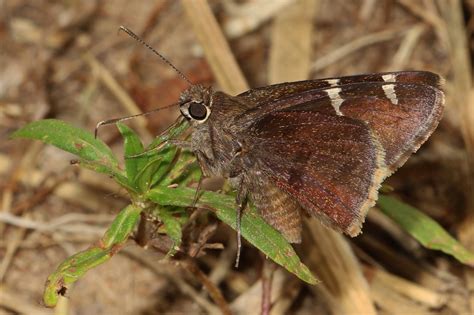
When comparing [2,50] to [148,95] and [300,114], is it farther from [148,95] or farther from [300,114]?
[300,114]

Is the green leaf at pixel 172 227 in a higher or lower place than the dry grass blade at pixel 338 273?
higher

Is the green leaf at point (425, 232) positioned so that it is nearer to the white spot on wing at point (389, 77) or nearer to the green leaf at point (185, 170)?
the white spot on wing at point (389, 77)

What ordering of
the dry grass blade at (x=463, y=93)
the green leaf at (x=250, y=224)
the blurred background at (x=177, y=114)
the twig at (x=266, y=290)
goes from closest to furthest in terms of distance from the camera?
the green leaf at (x=250, y=224) < the twig at (x=266, y=290) < the blurred background at (x=177, y=114) < the dry grass blade at (x=463, y=93)

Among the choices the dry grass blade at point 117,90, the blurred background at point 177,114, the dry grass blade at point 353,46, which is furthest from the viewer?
the dry grass blade at point 353,46

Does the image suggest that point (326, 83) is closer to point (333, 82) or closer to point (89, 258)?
point (333, 82)

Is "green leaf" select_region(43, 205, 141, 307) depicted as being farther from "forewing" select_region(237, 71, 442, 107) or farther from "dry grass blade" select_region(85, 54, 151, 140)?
"dry grass blade" select_region(85, 54, 151, 140)

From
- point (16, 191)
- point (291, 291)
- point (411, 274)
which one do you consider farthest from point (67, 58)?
point (411, 274)

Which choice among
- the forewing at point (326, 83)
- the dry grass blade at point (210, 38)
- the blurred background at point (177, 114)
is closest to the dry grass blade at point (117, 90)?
the blurred background at point (177, 114)
